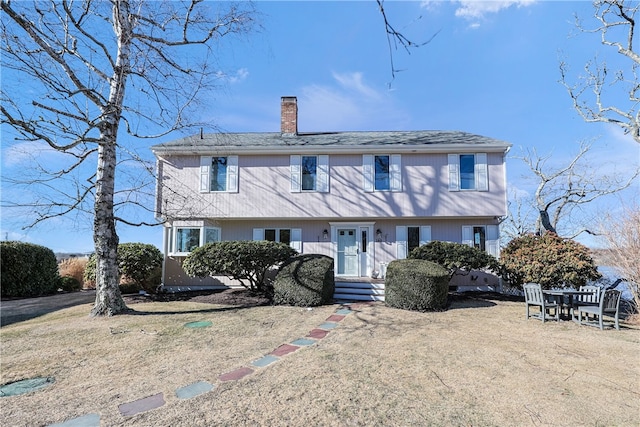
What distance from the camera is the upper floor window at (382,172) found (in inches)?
506

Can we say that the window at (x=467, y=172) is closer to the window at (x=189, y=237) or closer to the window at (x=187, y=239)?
the window at (x=189, y=237)

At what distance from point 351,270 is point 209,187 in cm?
669

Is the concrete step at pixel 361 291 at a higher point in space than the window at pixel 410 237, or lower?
lower

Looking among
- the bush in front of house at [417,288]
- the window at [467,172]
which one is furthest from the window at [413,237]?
the bush in front of house at [417,288]

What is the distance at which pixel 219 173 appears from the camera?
43.3ft

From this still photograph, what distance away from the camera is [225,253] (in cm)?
988

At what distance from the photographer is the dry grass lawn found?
333 centimetres

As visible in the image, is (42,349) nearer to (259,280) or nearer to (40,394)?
(40,394)

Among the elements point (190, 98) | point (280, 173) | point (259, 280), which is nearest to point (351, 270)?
point (259, 280)

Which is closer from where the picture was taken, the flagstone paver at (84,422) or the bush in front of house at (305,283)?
the flagstone paver at (84,422)

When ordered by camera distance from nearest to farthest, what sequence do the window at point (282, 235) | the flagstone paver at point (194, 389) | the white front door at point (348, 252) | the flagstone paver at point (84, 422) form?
the flagstone paver at point (84, 422) → the flagstone paver at point (194, 389) → the white front door at point (348, 252) → the window at point (282, 235)

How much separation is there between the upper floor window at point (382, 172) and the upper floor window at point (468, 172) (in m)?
2.09

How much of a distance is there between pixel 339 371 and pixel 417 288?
186 inches

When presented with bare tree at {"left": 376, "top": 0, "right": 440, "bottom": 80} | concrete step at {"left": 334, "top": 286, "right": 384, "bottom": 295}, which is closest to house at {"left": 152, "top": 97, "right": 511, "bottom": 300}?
concrete step at {"left": 334, "top": 286, "right": 384, "bottom": 295}
